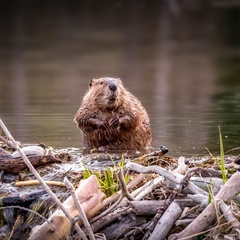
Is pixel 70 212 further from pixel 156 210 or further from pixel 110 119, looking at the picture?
pixel 110 119

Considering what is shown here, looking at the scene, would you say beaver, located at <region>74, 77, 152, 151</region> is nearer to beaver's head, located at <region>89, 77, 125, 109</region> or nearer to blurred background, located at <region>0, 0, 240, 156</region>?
beaver's head, located at <region>89, 77, 125, 109</region>

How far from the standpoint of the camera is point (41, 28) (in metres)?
27.5

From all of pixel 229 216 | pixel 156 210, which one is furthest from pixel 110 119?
pixel 229 216

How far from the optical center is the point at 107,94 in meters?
7.98

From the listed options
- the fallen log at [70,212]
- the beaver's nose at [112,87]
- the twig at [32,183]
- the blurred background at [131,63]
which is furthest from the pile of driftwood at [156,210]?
the beaver's nose at [112,87]

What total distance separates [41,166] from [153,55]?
1606 centimetres

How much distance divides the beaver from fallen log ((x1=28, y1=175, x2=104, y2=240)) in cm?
307

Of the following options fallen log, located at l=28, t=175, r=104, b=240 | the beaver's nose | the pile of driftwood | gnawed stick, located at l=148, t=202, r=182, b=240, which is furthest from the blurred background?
gnawed stick, located at l=148, t=202, r=182, b=240

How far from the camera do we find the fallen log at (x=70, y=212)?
15.4ft

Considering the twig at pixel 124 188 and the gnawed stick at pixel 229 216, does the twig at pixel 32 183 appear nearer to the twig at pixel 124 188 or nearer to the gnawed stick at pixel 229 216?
the twig at pixel 124 188

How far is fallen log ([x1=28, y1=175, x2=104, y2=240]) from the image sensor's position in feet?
15.4

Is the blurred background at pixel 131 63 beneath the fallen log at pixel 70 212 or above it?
beneath

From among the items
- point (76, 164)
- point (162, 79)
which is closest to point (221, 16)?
point (162, 79)

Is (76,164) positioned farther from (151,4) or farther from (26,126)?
(151,4)
